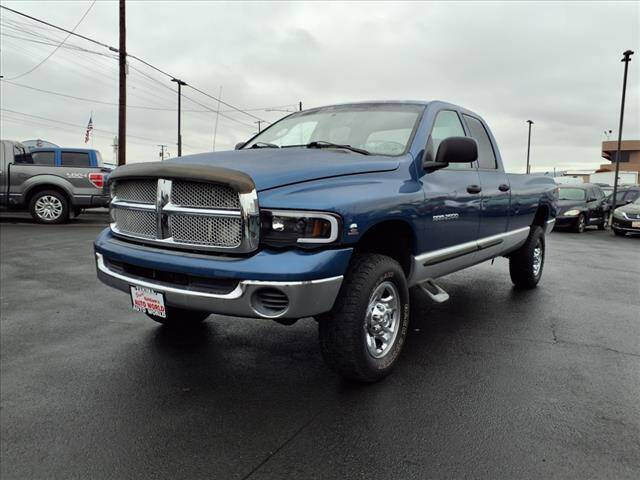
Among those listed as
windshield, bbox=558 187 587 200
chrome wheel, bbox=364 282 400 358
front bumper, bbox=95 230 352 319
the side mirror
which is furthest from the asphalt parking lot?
windshield, bbox=558 187 587 200

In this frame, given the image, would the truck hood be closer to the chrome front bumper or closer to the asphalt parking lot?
the chrome front bumper

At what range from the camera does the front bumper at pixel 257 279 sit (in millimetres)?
2543

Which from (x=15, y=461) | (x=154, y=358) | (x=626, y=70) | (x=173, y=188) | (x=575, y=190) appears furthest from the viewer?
(x=626, y=70)

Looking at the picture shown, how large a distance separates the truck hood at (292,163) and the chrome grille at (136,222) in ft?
1.22

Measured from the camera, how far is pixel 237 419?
2771 millimetres

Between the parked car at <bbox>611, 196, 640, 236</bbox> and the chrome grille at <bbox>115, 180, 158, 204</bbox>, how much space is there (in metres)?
14.6

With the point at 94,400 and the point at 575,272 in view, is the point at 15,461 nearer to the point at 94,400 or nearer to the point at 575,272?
the point at 94,400

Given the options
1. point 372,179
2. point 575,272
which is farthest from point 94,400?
point 575,272

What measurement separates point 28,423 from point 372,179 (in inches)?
97.2

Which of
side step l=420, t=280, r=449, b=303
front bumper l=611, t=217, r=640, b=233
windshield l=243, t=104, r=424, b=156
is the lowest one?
front bumper l=611, t=217, r=640, b=233

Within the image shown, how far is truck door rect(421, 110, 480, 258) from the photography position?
11.7 feet

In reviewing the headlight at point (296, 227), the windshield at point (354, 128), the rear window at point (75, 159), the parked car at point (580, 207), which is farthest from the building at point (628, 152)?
the headlight at point (296, 227)

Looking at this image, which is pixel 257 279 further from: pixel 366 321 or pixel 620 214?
pixel 620 214

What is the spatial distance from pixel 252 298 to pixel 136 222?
1127 millimetres
